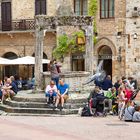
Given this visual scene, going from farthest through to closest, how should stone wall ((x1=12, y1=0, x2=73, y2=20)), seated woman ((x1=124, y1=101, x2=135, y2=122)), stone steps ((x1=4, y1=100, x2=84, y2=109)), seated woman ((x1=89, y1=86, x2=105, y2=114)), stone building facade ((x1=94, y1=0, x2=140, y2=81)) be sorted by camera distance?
stone wall ((x1=12, y1=0, x2=73, y2=20)) → stone building facade ((x1=94, y1=0, x2=140, y2=81)) → stone steps ((x1=4, y1=100, x2=84, y2=109)) → seated woman ((x1=89, y1=86, x2=105, y2=114)) → seated woman ((x1=124, y1=101, x2=135, y2=122))

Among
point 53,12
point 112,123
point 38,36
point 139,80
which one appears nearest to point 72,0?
point 53,12

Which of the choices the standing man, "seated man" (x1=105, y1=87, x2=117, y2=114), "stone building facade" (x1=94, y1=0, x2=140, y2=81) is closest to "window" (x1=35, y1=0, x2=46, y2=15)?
"stone building facade" (x1=94, y1=0, x2=140, y2=81)

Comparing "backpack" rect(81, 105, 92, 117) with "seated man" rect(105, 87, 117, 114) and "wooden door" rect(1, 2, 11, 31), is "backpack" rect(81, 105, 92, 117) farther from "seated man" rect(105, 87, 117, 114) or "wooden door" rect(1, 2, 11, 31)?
"wooden door" rect(1, 2, 11, 31)

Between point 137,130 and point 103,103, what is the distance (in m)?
4.42

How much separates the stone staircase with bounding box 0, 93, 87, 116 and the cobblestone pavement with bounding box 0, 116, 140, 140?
918 millimetres

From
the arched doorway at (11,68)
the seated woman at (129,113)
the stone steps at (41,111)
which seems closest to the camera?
the seated woman at (129,113)

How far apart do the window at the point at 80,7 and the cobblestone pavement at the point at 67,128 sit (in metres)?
17.9

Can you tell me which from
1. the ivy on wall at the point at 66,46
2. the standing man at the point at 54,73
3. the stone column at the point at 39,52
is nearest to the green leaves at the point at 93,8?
the ivy on wall at the point at 66,46

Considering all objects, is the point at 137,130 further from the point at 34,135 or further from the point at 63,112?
the point at 63,112

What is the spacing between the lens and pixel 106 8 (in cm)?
3791

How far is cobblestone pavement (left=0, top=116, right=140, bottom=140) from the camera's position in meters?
16.5

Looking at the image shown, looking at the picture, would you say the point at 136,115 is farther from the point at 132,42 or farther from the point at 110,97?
the point at 132,42

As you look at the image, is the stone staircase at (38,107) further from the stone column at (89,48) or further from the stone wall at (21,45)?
the stone wall at (21,45)

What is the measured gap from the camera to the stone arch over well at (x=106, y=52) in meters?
37.6
